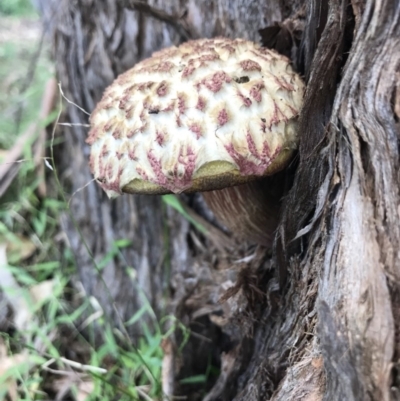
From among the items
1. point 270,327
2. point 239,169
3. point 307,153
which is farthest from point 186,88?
point 270,327

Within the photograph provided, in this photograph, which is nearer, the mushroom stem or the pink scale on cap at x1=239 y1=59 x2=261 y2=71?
the pink scale on cap at x1=239 y1=59 x2=261 y2=71

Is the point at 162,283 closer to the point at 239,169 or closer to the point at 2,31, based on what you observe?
the point at 239,169

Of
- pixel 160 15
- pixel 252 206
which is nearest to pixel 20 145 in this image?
pixel 160 15

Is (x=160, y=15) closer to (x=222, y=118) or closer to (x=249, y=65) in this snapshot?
(x=249, y=65)

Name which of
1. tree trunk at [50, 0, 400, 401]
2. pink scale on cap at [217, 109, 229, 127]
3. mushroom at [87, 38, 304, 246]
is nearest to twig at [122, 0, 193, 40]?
tree trunk at [50, 0, 400, 401]

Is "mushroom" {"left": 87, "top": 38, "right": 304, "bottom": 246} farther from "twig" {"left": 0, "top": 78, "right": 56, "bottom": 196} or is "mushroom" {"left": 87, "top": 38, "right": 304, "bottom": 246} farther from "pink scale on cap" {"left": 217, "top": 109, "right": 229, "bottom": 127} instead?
"twig" {"left": 0, "top": 78, "right": 56, "bottom": 196}
